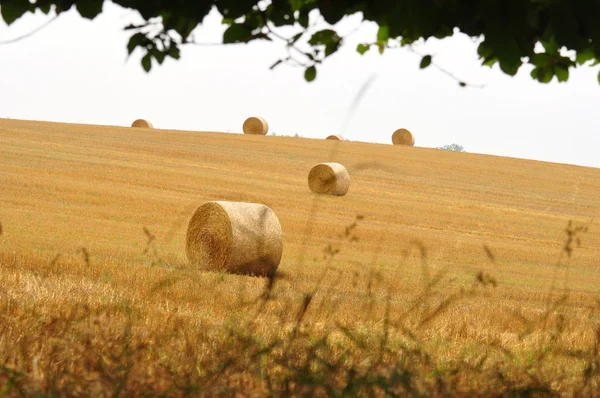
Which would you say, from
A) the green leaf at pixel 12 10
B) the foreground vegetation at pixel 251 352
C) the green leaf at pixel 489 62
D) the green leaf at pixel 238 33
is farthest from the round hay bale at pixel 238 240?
the green leaf at pixel 12 10

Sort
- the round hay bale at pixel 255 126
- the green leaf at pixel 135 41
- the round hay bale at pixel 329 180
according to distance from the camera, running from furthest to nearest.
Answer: the round hay bale at pixel 255 126
the round hay bale at pixel 329 180
the green leaf at pixel 135 41

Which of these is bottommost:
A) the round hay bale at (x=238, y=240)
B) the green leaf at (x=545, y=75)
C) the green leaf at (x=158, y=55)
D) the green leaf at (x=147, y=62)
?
the round hay bale at (x=238, y=240)

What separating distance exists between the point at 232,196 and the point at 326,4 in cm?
2147

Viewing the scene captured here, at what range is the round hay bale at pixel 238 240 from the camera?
14.1 metres

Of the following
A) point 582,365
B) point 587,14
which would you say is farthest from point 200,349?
point 582,365

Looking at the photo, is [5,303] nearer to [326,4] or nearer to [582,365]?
[326,4]

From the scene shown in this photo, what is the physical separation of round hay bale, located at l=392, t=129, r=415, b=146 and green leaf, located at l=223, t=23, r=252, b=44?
57547 millimetres

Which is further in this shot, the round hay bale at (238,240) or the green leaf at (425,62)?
the round hay bale at (238,240)

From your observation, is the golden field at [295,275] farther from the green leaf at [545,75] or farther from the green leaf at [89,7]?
the green leaf at [89,7]

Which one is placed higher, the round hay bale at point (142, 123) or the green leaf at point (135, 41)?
the round hay bale at point (142, 123)

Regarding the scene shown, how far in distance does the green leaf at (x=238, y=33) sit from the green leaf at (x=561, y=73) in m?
2.20

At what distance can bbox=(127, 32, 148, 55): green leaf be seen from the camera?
14.2 ft

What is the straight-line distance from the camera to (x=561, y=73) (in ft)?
17.5

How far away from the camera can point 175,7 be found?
388 cm
